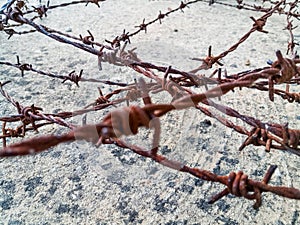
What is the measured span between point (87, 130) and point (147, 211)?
1.94 feet

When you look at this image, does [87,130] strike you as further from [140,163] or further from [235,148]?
[235,148]

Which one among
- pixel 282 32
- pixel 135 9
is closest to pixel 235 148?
pixel 282 32

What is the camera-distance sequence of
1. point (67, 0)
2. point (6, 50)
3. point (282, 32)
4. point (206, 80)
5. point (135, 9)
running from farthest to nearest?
point (67, 0)
point (135, 9)
point (282, 32)
point (6, 50)
point (206, 80)

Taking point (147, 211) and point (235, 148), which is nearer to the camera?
point (147, 211)

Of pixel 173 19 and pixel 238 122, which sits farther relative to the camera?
pixel 173 19

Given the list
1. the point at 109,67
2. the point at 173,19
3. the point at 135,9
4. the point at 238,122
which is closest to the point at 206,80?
the point at 238,122

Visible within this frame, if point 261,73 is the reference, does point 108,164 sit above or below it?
below

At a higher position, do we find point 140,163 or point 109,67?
point 109,67

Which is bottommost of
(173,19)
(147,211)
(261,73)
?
(147,211)

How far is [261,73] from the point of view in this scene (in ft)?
1.59

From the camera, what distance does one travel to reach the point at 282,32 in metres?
1.99

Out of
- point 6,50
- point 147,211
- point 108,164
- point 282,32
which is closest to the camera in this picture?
point 147,211

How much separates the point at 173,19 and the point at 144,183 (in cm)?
146

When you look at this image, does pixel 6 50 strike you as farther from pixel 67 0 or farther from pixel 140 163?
pixel 140 163
